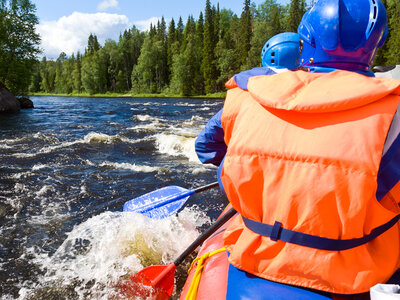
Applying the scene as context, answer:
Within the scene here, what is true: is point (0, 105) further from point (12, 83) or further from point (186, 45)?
point (186, 45)

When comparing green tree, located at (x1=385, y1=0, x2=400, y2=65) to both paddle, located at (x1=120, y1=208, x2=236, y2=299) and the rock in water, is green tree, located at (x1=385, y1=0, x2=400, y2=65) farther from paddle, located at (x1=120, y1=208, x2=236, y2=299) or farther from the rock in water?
paddle, located at (x1=120, y1=208, x2=236, y2=299)

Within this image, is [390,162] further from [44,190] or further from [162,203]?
[44,190]

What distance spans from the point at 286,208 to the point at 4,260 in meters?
3.27

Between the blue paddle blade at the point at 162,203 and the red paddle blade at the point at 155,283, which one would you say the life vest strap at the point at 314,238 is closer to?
the red paddle blade at the point at 155,283

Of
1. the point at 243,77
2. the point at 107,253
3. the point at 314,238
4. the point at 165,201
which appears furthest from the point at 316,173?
the point at 107,253

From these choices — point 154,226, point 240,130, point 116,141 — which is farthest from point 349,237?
point 116,141

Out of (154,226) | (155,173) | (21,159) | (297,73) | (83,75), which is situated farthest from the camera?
(83,75)

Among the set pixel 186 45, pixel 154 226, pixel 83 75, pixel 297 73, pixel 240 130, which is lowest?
pixel 154 226

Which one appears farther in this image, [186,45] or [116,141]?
[186,45]

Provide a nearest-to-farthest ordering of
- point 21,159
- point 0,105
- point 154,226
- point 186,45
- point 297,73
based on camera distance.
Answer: point 297,73 → point 154,226 → point 21,159 → point 0,105 → point 186,45

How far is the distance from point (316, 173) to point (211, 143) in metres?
0.85

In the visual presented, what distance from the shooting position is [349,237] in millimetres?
1012

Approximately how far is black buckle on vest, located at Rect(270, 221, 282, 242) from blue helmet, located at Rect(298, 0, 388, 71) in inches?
26.0

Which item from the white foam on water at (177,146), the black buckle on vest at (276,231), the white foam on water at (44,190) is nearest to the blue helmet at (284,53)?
the black buckle on vest at (276,231)
